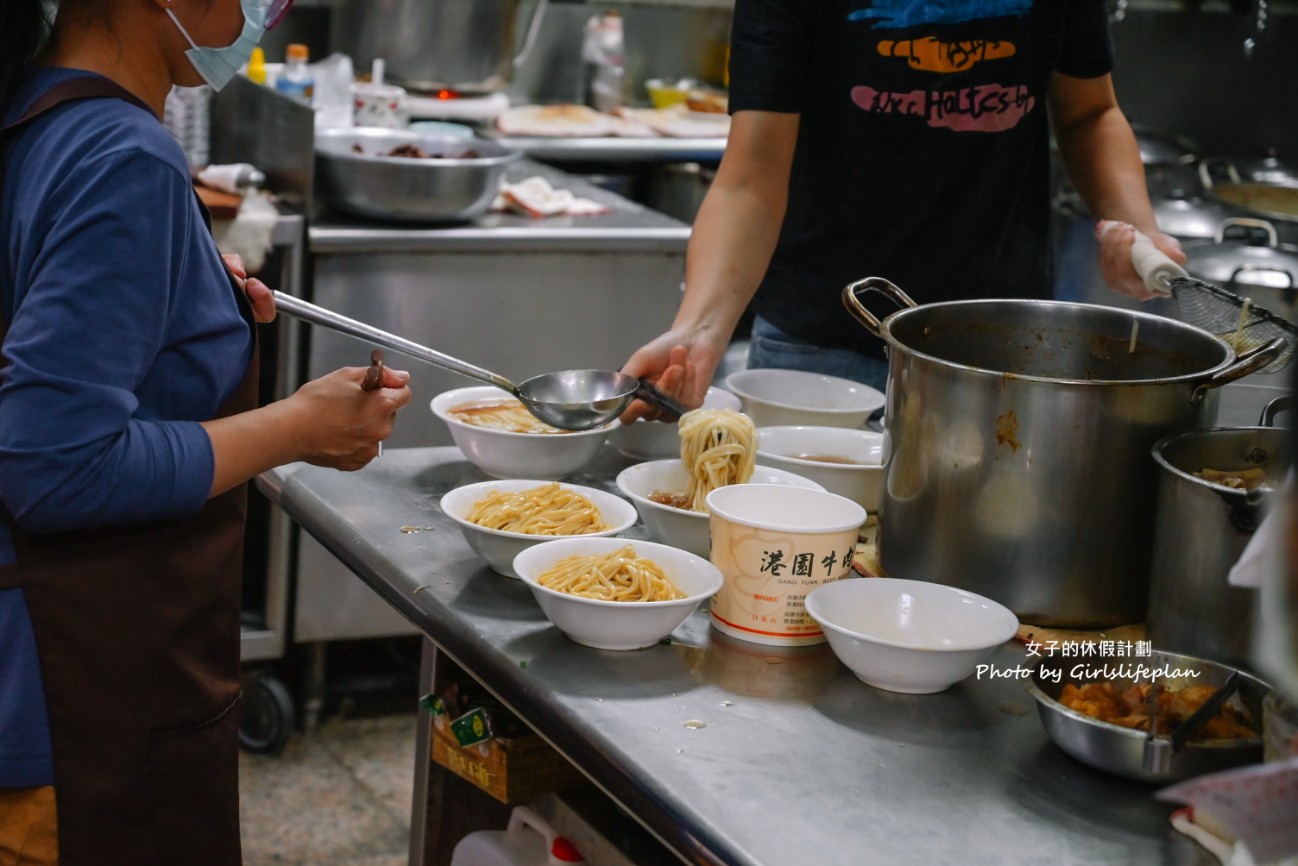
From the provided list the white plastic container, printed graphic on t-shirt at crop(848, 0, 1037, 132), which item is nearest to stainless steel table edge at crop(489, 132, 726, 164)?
printed graphic on t-shirt at crop(848, 0, 1037, 132)

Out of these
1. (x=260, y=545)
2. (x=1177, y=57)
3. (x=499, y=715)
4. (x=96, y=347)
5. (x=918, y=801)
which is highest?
(x=1177, y=57)

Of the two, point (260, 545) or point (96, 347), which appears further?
point (260, 545)

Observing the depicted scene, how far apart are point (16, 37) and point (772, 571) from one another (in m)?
0.94

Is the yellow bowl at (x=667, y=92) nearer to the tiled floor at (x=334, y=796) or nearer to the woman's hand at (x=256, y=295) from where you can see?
the tiled floor at (x=334, y=796)

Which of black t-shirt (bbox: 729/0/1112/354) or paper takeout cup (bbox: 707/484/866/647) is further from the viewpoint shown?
black t-shirt (bbox: 729/0/1112/354)

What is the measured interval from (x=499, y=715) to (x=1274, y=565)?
4.05 ft

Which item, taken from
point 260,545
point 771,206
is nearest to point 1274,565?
point 771,206

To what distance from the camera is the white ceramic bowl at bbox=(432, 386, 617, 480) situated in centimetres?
193

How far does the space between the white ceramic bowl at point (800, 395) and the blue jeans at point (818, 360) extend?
28cm

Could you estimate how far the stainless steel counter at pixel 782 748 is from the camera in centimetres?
120

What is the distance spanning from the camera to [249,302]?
1.65 metres

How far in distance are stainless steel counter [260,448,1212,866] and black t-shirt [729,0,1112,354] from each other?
1.03m

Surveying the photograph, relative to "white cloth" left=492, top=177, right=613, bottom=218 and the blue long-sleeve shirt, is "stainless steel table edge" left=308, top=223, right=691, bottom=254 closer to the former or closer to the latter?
"white cloth" left=492, top=177, right=613, bottom=218

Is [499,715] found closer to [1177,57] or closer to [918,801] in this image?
[918,801]
